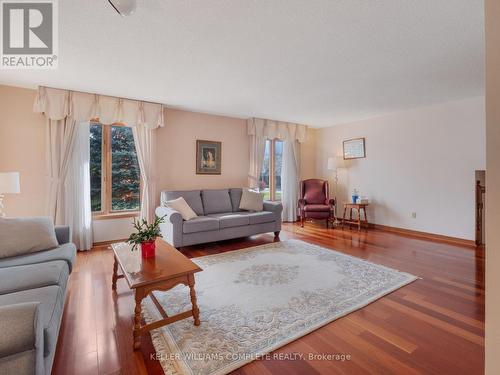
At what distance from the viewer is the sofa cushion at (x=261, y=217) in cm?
416

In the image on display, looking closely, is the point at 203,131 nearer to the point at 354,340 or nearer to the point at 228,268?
the point at 228,268

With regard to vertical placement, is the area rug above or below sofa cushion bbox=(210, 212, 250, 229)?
below

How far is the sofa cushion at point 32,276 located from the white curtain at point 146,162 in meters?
2.30

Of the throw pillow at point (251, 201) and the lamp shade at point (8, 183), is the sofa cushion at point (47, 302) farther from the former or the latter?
the throw pillow at point (251, 201)

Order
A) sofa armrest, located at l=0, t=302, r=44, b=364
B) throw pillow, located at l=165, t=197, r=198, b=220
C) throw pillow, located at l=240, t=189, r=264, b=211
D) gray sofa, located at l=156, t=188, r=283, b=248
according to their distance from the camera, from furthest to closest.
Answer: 1. throw pillow, located at l=240, t=189, r=264, b=211
2. throw pillow, located at l=165, t=197, r=198, b=220
3. gray sofa, located at l=156, t=188, r=283, b=248
4. sofa armrest, located at l=0, t=302, r=44, b=364

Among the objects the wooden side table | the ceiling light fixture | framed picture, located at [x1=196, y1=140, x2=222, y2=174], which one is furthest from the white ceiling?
the wooden side table

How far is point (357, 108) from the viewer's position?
14.8 feet

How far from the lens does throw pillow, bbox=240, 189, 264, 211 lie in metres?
4.57

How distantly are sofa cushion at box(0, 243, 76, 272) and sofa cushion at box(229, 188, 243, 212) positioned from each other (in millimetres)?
2825

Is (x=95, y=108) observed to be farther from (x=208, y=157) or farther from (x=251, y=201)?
(x=251, y=201)

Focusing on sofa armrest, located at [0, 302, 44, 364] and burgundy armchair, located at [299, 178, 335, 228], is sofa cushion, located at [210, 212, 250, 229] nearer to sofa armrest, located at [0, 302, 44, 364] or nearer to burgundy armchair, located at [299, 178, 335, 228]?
burgundy armchair, located at [299, 178, 335, 228]

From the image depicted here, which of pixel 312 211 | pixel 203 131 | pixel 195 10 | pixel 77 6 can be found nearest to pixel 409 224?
pixel 312 211

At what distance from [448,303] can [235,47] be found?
3.03 metres

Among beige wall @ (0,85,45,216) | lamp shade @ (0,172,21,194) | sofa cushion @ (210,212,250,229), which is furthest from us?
sofa cushion @ (210,212,250,229)
